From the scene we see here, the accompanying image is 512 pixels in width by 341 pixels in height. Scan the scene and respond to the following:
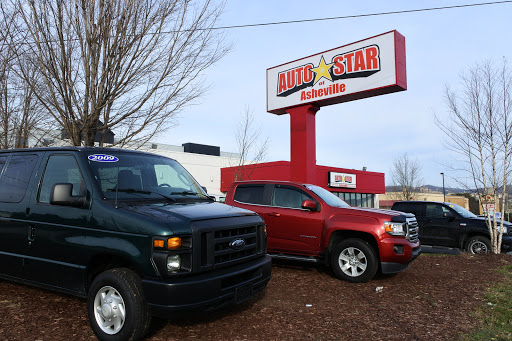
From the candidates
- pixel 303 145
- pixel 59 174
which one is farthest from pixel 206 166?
pixel 59 174

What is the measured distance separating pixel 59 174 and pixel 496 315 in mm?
5618

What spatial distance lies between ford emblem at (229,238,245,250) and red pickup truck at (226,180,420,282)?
293 centimetres

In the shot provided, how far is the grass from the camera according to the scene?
Result: 3.99 metres

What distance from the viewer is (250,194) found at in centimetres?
795

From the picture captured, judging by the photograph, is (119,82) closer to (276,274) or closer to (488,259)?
(276,274)

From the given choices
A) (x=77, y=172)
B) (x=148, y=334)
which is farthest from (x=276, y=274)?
(x=77, y=172)

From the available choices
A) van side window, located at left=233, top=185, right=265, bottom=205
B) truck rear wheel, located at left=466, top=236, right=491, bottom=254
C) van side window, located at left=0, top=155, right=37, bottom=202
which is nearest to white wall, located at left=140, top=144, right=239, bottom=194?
truck rear wheel, located at left=466, top=236, right=491, bottom=254

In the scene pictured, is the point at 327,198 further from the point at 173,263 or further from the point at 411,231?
the point at 173,263

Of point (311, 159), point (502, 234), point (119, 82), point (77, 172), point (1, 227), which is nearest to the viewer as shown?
point (77, 172)

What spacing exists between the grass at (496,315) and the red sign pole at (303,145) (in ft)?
30.0

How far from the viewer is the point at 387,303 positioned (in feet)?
17.1

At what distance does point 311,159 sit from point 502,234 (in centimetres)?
696

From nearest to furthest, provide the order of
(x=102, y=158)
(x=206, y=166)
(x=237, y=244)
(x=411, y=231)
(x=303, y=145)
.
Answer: (x=237, y=244), (x=102, y=158), (x=411, y=231), (x=303, y=145), (x=206, y=166)

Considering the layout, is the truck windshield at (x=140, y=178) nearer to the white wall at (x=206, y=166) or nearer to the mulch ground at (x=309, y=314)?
the mulch ground at (x=309, y=314)
